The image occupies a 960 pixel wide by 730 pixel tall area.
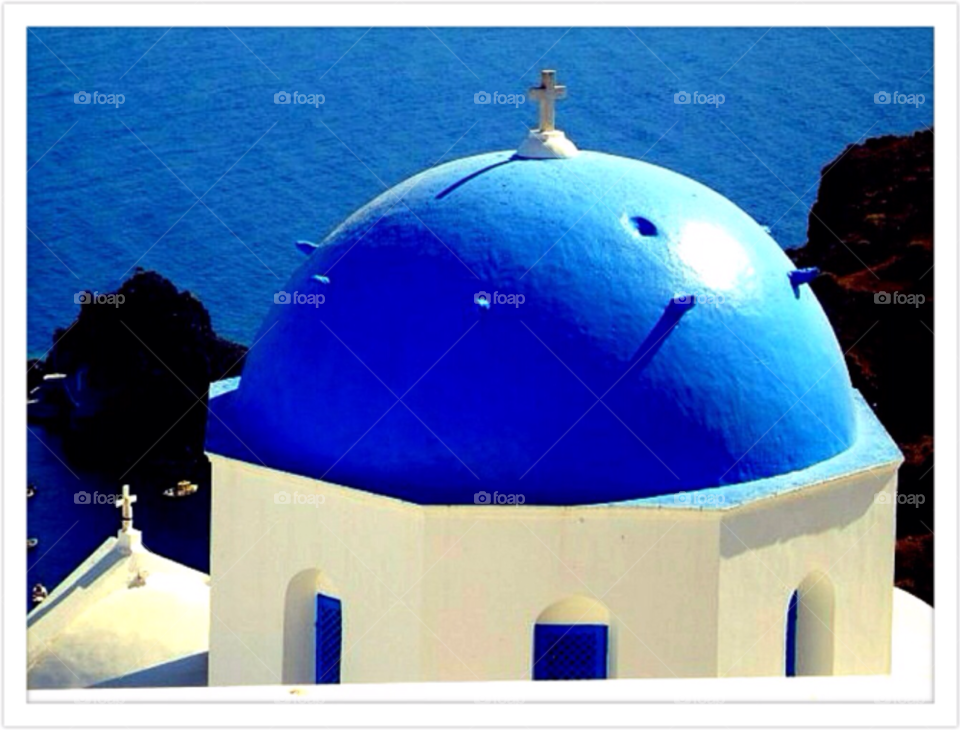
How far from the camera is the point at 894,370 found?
3044 cm

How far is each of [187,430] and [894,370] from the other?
1410 cm

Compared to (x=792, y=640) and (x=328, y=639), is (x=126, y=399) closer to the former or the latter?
(x=328, y=639)

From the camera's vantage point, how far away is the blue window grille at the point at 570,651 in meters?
13.1

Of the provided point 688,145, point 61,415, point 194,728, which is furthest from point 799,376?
point 61,415

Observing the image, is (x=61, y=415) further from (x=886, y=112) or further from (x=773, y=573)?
(x=773, y=573)
